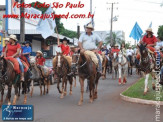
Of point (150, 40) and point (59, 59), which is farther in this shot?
point (59, 59)

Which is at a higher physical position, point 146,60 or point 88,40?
point 88,40

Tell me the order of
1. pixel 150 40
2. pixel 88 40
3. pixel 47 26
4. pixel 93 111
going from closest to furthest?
1. pixel 93 111
2. pixel 88 40
3. pixel 150 40
4. pixel 47 26

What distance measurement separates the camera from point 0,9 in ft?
106

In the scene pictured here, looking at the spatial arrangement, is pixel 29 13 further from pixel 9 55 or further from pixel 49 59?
pixel 9 55

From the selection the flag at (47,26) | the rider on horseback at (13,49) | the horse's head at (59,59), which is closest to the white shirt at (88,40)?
the horse's head at (59,59)

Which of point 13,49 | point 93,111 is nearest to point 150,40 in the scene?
point 93,111

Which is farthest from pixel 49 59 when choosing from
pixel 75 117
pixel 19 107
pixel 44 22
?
pixel 19 107

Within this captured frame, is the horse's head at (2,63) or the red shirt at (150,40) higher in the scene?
the red shirt at (150,40)

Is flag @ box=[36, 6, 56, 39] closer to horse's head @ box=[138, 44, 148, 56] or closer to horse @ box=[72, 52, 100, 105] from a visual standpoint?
horse @ box=[72, 52, 100, 105]

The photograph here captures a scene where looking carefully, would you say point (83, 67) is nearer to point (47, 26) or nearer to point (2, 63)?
point (2, 63)

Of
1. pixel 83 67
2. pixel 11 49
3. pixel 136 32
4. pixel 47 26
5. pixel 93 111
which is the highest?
pixel 47 26

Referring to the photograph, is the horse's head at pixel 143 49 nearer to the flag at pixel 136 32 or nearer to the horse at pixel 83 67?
the horse at pixel 83 67

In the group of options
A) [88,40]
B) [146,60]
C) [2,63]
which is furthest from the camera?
[146,60]

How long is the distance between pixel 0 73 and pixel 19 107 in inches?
127
